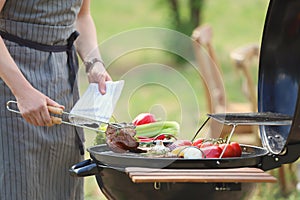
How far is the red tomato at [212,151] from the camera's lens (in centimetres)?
224

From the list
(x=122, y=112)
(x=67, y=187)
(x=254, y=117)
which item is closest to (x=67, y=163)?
(x=67, y=187)

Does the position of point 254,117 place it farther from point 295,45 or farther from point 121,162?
point 121,162

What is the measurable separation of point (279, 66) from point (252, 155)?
0.42 metres

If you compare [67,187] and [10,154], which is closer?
[10,154]

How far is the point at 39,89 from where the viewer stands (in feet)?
8.39

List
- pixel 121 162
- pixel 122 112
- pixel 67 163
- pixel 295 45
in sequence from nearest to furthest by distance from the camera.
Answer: pixel 121 162
pixel 122 112
pixel 295 45
pixel 67 163

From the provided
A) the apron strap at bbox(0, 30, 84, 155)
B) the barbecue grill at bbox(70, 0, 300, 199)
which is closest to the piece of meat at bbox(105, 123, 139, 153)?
the barbecue grill at bbox(70, 0, 300, 199)

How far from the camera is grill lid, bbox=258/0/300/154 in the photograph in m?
2.50

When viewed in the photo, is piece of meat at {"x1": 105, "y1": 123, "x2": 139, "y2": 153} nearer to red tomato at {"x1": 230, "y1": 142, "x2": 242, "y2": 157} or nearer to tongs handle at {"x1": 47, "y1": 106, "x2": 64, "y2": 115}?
tongs handle at {"x1": 47, "y1": 106, "x2": 64, "y2": 115}

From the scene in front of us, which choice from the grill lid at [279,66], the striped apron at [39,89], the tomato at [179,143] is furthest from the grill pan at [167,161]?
the striped apron at [39,89]

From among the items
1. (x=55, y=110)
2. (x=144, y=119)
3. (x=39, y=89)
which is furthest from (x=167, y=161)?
(x=39, y=89)

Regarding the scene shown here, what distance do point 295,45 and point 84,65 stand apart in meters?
0.72

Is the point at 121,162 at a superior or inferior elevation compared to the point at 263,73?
inferior

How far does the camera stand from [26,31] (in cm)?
254
